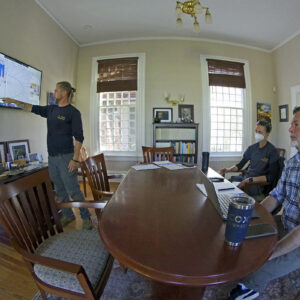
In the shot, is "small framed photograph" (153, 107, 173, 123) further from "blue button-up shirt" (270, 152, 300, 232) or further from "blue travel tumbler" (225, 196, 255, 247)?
"blue travel tumbler" (225, 196, 255, 247)

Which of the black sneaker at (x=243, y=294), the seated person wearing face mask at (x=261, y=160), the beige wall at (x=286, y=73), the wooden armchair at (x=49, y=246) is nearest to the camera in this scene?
the wooden armchair at (x=49, y=246)

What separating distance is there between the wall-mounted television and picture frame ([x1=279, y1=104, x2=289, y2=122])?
5.00m

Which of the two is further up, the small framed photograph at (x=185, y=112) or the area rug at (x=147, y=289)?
the small framed photograph at (x=185, y=112)

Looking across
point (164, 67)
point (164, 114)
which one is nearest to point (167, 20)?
point (164, 67)

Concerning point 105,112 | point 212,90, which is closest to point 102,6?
point 105,112

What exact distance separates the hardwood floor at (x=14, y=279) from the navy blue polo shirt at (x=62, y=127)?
1.05 m

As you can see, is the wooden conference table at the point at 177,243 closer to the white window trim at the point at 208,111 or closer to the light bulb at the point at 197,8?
the light bulb at the point at 197,8

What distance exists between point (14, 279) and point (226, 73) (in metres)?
4.79

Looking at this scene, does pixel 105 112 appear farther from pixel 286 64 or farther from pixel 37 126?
pixel 286 64

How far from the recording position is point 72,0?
2824mm

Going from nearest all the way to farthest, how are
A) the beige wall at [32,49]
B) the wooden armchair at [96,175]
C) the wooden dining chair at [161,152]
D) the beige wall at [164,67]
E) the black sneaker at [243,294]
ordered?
the black sneaker at [243,294], the wooden armchair at [96,175], the beige wall at [32,49], the wooden dining chair at [161,152], the beige wall at [164,67]

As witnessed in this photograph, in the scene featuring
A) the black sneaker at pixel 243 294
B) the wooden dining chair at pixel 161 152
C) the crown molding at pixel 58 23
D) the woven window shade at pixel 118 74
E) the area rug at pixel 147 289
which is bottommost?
the area rug at pixel 147 289

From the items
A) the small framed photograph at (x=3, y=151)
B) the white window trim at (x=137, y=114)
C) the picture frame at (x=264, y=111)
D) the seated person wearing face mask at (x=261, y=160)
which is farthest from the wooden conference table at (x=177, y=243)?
the picture frame at (x=264, y=111)

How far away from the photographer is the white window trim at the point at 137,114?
4.03 m
